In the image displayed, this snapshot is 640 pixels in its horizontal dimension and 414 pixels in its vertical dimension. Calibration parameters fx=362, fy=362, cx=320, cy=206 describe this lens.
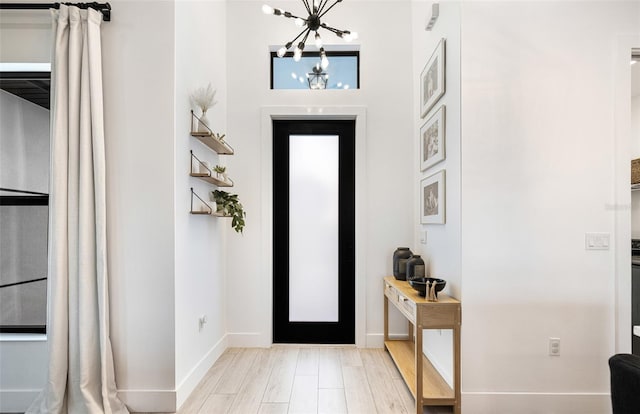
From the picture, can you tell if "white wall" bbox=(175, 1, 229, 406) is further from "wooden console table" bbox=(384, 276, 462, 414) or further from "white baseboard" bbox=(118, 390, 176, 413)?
"wooden console table" bbox=(384, 276, 462, 414)

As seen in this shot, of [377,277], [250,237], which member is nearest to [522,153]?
[377,277]

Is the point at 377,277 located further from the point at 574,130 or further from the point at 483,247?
the point at 574,130

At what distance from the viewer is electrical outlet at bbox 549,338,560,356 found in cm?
235

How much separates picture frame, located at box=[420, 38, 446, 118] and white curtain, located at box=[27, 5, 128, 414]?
235cm

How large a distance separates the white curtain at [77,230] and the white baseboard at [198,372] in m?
0.41

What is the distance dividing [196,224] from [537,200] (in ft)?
8.07

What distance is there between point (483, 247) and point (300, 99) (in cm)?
238

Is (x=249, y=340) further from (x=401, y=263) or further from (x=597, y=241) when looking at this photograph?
(x=597, y=241)

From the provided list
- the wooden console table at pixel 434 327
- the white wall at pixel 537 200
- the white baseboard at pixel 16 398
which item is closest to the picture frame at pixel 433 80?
the white wall at pixel 537 200

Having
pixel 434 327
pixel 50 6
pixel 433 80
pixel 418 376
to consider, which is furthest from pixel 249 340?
pixel 50 6

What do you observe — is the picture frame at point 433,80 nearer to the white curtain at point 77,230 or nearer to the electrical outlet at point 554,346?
the electrical outlet at point 554,346

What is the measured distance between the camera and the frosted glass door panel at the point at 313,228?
12.7 feet

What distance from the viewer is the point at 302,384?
283cm

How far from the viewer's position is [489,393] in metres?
2.35
